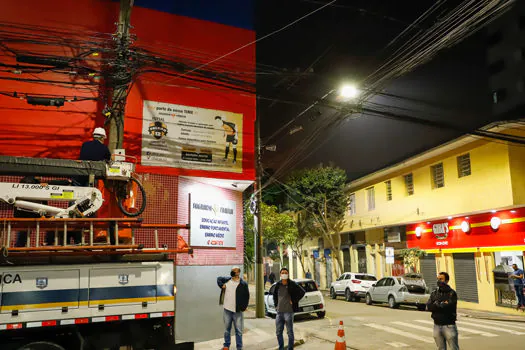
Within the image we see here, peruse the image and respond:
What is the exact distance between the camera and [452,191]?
22375 millimetres

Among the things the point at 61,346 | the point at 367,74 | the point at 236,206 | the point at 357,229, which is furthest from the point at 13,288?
the point at 357,229

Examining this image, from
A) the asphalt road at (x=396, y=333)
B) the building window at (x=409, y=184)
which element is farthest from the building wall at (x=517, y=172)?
the building window at (x=409, y=184)

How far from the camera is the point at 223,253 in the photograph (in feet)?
42.7

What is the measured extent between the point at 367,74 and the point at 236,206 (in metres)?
5.49

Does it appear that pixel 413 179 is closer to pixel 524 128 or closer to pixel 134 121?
pixel 524 128

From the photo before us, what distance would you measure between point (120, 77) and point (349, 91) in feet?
21.7

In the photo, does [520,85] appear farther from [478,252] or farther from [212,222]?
[212,222]

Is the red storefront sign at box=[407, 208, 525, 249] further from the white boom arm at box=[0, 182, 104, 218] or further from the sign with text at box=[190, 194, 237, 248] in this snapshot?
the white boom arm at box=[0, 182, 104, 218]

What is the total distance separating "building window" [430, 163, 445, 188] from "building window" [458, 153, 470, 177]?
133 centimetres

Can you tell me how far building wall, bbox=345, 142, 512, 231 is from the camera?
19266 millimetres

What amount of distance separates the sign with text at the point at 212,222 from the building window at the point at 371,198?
730 inches

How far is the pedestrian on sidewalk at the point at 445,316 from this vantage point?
824 centimetres

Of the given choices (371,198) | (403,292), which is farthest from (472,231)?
(371,198)

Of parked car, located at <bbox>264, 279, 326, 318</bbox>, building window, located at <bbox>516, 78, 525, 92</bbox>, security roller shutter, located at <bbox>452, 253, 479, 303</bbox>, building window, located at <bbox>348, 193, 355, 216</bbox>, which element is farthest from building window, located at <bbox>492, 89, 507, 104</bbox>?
parked car, located at <bbox>264, 279, 326, 318</bbox>
